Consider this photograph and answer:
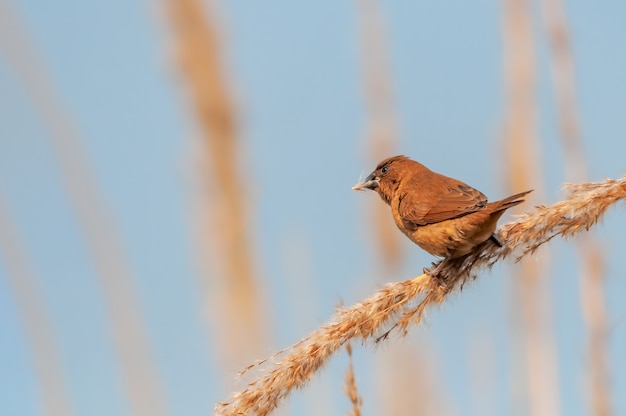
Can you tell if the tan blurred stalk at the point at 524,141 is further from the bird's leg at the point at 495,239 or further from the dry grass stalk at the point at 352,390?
the dry grass stalk at the point at 352,390

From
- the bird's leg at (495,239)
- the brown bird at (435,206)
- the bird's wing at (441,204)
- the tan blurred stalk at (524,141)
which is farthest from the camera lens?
the tan blurred stalk at (524,141)

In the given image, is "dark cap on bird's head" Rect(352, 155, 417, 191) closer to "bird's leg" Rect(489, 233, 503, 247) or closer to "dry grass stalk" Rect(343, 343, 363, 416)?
"bird's leg" Rect(489, 233, 503, 247)

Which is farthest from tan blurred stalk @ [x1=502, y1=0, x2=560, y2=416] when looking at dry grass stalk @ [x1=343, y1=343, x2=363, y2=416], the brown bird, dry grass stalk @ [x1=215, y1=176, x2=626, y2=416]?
dry grass stalk @ [x1=343, y1=343, x2=363, y2=416]

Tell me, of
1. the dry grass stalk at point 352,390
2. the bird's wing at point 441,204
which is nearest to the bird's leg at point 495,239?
the bird's wing at point 441,204

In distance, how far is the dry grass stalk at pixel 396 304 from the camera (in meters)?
1.86

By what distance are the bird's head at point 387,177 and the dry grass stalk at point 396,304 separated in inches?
49.3

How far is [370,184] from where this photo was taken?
12.9ft

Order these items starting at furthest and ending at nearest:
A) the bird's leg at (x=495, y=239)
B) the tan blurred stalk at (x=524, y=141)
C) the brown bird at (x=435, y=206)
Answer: the tan blurred stalk at (x=524, y=141), the brown bird at (x=435, y=206), the bird's leg at (x=495, y=239)

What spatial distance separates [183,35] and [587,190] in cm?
259

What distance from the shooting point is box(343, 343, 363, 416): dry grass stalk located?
191cm

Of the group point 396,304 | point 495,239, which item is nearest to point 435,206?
point 495,239

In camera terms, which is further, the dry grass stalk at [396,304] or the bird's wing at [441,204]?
the bird's wing at [441,204]

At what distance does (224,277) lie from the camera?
161 inches

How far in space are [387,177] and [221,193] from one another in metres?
0.82
